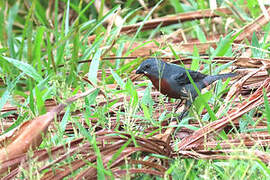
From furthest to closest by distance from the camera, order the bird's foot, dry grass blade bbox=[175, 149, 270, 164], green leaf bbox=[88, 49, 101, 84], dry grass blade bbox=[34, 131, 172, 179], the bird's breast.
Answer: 1. the bird's breast
2. green leaf bbox=[88, 49, 101, 84]
3. the bird's foot
4. dry grass blade bbox=[175, 149, 270, 164]
5. dry grass blade bbox=[34, 131, 172, 179]

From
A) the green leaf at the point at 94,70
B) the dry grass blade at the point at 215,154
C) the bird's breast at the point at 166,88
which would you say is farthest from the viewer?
the bird's breast at the point at 166,88

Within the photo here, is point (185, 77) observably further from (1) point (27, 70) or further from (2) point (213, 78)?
(1) point (27, 70)

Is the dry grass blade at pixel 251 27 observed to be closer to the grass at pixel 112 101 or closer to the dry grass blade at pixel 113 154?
the grass at pixel 112 101

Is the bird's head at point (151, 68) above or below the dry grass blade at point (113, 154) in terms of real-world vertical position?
above

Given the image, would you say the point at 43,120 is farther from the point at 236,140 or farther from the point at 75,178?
the point at 236,140

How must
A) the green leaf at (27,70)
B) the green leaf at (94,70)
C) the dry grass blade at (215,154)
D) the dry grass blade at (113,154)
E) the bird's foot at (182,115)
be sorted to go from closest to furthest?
the dry grass blade at (113,154) → the dry grass blade at (215,154) → the bird's foot at (182,115) → the green leaf at (94,70) → the green leaf at (27,70)

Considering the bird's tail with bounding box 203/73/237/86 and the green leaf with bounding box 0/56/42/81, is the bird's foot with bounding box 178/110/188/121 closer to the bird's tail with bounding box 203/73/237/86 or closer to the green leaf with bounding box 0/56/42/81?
the bird's tail with bounding box 203/73/237/86

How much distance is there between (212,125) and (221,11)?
2.91 meters

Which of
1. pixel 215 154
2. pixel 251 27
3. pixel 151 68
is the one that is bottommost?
pixel 215 154

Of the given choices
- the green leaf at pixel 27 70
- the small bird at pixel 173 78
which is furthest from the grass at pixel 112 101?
the small bird at pixel 173 78

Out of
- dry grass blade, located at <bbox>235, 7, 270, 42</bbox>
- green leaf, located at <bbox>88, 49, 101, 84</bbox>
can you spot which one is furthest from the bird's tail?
dry grass blade, located at <bbox>235, 7, 270, 42</bbox>

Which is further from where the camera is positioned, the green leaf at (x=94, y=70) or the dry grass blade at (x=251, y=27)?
the dry grass blade at (x=251, y=27)

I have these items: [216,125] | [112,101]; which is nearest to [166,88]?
[112,101]

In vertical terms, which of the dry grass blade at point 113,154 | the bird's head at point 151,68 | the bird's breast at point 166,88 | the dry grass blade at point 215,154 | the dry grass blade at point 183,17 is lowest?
the dry grass blade at point 215,154
